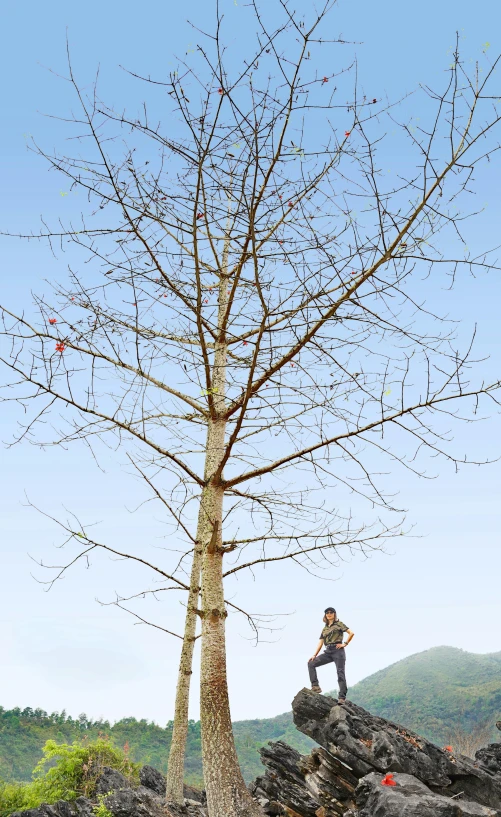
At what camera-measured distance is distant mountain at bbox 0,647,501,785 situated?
2389 centimetres

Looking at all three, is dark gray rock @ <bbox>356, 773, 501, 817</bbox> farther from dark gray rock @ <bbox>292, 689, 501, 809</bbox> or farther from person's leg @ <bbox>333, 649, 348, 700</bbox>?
person's leg @ <bbox>333, 649, 348, 700</bbox>

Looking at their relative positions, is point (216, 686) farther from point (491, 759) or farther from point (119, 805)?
point (491, 759)

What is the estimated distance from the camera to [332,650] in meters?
10.7

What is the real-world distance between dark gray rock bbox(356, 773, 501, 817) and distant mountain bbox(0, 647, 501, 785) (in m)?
9.06

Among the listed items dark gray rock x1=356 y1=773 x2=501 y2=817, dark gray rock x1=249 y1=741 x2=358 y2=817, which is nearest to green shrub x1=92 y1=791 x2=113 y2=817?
dark gray rock x1=249 y1=741 x2=358 y2=817

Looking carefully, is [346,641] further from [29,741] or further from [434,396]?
[29,741]

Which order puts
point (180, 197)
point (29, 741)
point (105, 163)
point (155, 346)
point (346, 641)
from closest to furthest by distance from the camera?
1. point (105, 163)
2. point (180, 197)
3. point (155, 346)
4. point (346, 641)
5. point (29, 741)

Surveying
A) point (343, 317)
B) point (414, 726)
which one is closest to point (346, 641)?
point (343, 317)

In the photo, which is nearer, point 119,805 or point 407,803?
point 407,803

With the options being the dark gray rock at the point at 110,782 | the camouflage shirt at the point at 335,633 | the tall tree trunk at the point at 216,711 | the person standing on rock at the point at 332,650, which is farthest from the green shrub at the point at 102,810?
the tall tree trunk at the point at 216,711

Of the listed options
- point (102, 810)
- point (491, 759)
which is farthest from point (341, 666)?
point (102, 810)

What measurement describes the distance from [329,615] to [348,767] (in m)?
3.23

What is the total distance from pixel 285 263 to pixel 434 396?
194 centimetres

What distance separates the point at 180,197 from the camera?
599cm
